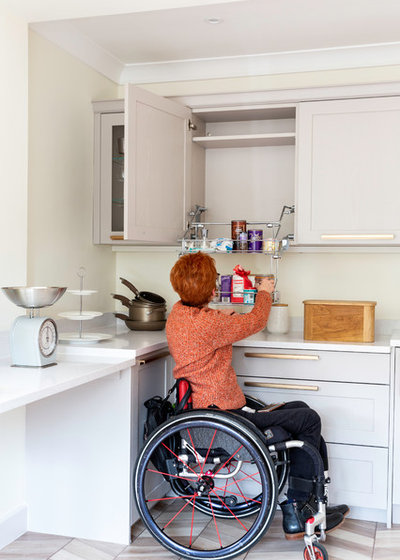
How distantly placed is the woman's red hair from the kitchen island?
344 millimetres

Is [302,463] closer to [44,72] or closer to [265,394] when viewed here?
[265,394]

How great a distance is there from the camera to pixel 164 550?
2566 millimetres

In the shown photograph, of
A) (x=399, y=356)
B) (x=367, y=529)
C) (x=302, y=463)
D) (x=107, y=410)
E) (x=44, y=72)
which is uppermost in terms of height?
(x=44, y=72)

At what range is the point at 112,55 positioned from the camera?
3391 mm

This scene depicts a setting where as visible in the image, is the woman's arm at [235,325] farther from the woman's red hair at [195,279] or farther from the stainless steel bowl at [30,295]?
the stainless steel bowl at [30,295]

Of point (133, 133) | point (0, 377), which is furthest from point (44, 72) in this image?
point (0, 377)

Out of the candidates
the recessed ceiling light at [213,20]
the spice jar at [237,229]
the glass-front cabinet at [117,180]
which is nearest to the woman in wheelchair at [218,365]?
the spice jar at [237,229]

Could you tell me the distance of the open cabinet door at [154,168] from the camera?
2820 millimetres

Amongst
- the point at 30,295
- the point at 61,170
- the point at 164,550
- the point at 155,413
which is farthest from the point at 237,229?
the point at 164,550

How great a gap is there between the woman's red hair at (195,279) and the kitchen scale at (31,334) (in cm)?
50

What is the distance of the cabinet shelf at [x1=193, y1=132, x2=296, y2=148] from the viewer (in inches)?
129

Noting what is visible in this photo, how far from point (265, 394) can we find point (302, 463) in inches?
21.2

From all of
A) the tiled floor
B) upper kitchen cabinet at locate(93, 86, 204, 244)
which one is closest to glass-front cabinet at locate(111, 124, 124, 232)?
upper kitchen cabinet at locate(93, 86, 204, 244)

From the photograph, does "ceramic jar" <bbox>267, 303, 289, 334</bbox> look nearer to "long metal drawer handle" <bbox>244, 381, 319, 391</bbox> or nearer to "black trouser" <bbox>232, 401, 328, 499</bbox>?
"long metal drawer handle" <bbox>244, 381, 319, 391</bbox>
